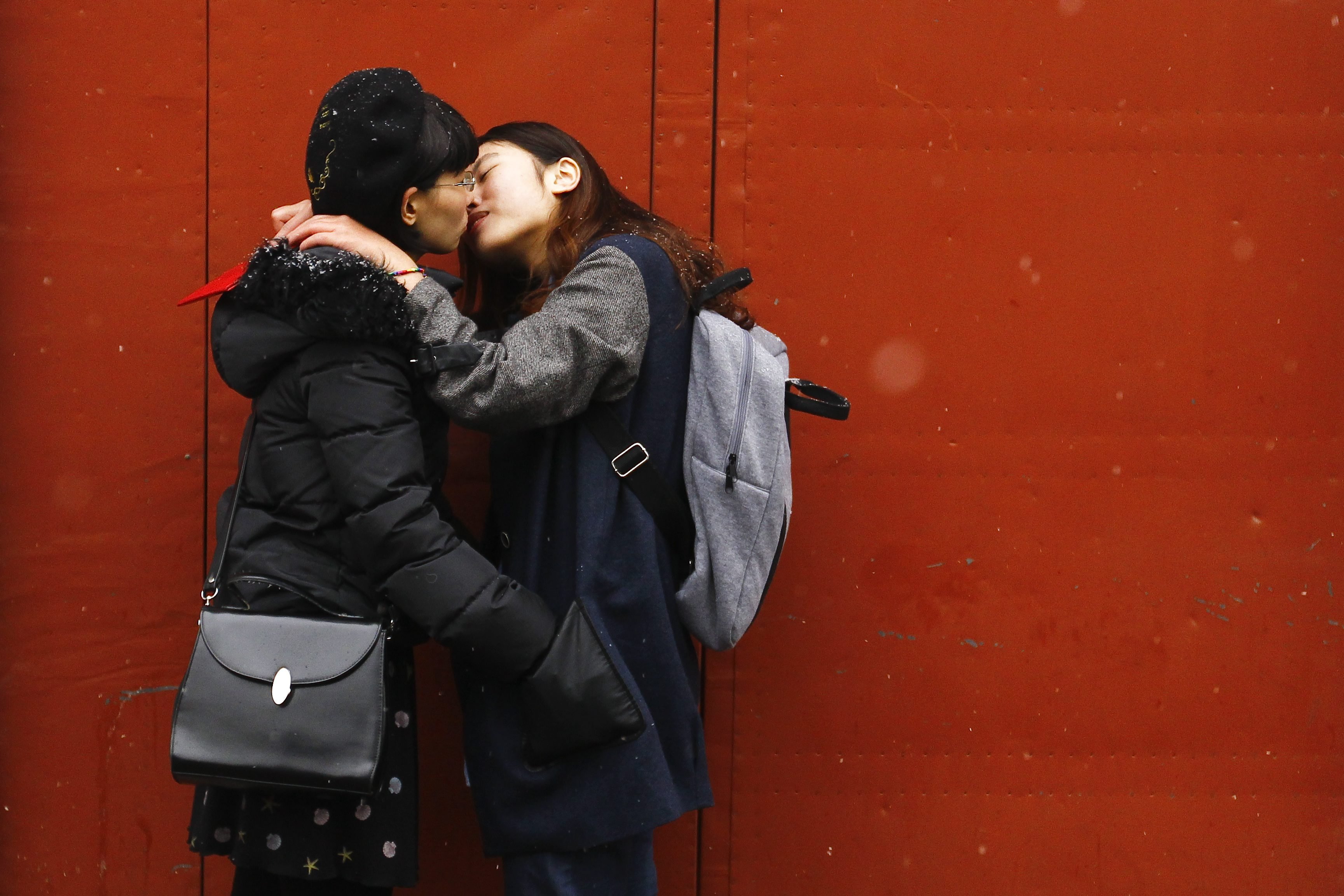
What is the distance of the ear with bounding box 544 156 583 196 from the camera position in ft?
6.55

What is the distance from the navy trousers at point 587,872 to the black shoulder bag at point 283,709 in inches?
15.9

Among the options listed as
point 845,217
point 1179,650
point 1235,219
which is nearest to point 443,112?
point 845,217

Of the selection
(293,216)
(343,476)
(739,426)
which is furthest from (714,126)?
(343,476)

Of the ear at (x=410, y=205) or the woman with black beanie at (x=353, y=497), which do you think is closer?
the woman with black beanie at (x=353, y=497)

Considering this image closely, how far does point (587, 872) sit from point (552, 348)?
95 cm

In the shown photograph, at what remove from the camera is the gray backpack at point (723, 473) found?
186 cm

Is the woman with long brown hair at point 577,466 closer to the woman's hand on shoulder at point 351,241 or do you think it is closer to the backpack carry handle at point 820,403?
the woman's hand on shoulder at point 351,241

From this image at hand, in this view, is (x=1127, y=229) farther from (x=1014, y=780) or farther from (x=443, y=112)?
(x=443, y=112)

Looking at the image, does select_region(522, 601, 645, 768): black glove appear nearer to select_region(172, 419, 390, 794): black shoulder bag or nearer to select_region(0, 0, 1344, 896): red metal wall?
select_region(172, 419, 390, 794): black shoulder bag

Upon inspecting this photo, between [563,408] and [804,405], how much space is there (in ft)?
1.67

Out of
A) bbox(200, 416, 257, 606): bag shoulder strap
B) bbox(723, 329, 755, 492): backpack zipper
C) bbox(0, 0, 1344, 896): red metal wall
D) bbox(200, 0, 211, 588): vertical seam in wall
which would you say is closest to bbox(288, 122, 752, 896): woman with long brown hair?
bbox(723, 329, 755, 492): backpack zipper

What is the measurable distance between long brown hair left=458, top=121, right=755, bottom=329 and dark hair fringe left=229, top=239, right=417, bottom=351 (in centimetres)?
33

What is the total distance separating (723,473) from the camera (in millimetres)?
1861

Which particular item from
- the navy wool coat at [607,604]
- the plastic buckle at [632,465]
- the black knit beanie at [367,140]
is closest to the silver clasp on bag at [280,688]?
the navy wool coat at [607,604]
